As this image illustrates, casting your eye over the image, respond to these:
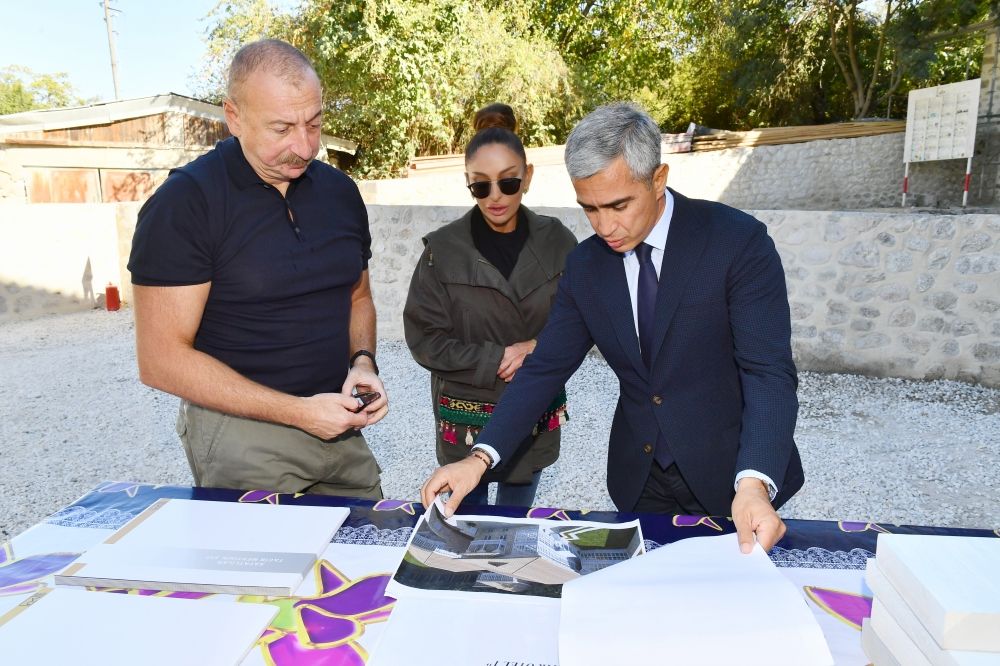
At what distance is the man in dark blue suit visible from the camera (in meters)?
1.59

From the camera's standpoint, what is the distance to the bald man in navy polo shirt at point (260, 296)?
5.84 ft

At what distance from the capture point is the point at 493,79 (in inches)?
699

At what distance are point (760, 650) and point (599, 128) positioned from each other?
110 cm

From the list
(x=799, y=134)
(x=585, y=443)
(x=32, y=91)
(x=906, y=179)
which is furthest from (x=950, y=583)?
(x=32, y=91)

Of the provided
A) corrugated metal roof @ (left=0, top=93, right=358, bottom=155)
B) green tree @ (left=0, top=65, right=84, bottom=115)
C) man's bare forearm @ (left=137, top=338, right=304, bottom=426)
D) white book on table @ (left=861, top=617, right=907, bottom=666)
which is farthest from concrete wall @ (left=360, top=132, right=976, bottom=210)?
green tree @ (left=0, top=65, right=84, bottom=115)

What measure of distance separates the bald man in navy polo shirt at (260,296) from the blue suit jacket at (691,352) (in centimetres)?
58

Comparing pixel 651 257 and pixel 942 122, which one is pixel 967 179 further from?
pixel 651 257

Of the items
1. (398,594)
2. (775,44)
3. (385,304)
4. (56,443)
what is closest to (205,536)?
(398,594)

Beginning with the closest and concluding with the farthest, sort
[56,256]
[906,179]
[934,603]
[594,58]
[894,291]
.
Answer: [934,603], [894,291], [56,256], [906,179], [594,58]

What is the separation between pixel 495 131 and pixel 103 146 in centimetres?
1572

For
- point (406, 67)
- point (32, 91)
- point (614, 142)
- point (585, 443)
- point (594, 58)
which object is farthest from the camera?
point (32, 91)

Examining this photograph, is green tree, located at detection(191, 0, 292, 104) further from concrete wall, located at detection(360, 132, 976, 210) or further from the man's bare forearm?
the man's bare forearm

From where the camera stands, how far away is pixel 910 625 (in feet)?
2.99

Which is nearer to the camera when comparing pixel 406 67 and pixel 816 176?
pixel 406 67
